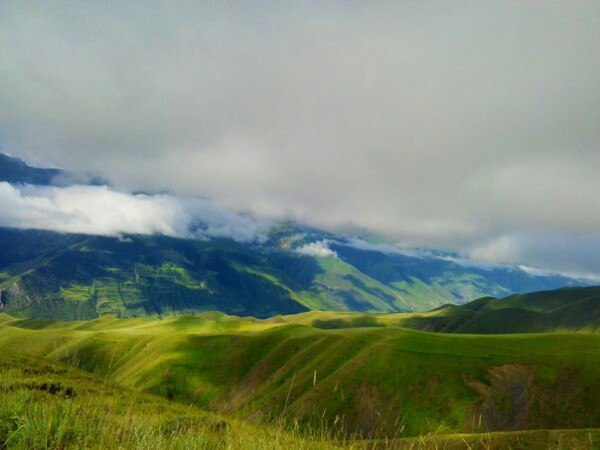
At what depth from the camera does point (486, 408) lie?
3123 inches

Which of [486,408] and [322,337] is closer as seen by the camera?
[486,408]

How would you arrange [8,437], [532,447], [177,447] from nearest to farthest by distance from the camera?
[8,437] < [177,447] < [532,447]

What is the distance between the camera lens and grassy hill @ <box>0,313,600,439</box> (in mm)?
76438

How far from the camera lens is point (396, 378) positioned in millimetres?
88312

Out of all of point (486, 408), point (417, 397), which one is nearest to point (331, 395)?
point (417, 397)

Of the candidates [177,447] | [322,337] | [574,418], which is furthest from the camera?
[322,337]

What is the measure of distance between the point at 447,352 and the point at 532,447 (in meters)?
79.0

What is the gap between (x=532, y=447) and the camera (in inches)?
1013

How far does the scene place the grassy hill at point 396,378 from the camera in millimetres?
76438

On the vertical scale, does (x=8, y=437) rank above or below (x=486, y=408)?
above

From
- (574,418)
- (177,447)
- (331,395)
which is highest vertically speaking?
(177,447)

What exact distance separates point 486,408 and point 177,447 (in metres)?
91.3

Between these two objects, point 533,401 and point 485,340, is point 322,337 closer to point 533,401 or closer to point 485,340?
point 485,340

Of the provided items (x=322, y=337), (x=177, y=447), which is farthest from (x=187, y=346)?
(x=177, y=447)
